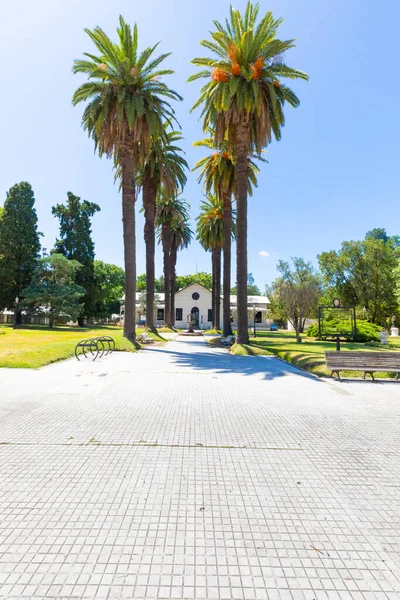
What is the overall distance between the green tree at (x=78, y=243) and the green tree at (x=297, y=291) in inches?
1182

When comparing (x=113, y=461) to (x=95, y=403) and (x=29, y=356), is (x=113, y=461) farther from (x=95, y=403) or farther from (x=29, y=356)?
(x=29, y=356)

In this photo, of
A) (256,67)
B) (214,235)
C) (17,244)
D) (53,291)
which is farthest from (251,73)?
(17,244)

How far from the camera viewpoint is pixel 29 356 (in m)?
12.6

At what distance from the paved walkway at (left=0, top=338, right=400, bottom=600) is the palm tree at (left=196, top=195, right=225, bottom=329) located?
1226 inches

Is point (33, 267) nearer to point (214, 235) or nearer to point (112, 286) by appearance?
point (214, 235)

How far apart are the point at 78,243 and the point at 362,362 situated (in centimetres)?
4749

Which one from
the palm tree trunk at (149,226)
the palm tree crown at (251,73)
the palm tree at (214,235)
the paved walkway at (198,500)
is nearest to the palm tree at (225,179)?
the palm tree trunk at (149,226)

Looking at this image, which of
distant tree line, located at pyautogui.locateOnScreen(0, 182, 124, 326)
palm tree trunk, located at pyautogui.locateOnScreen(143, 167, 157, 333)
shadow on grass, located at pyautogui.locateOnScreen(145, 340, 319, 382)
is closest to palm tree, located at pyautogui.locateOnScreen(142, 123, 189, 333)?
palm tree trunk, located at pyautogui.locateOnScreen(143, 167, 157, 333)

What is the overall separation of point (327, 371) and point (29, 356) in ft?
34.8

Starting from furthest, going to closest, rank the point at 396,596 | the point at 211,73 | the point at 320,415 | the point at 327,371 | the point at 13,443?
the point at 211,73 < the point at 327,371 < the point at 320,415 < the point at 13,443 < the point at 396,596

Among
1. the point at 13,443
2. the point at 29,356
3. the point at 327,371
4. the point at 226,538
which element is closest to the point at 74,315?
the point at 29,356

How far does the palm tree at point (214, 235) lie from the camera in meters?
37.9

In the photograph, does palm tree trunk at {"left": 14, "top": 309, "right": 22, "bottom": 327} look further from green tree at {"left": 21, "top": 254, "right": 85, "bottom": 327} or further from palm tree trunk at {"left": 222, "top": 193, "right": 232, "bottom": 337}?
palm tree trunk at {"left": 222, "top": 193, "right": 232, "bottom": 337}

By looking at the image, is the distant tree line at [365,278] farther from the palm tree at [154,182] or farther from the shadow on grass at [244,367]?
the shadow on grass at [244,367]
